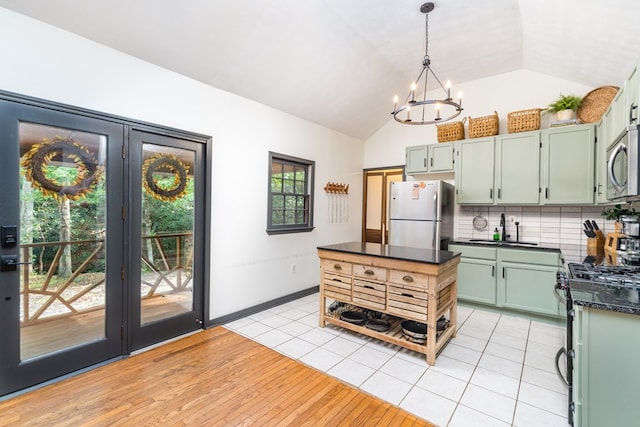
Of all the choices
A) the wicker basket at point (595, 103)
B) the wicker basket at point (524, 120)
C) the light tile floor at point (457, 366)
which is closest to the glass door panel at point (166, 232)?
the light tile floor at point (457, 366)

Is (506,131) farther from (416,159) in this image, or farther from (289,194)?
(289,194)

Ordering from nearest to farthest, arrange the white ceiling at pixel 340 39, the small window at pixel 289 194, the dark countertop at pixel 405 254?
the white ceiling at pixel 340 39 < the dark countertop at pixel 405 254 < the small window at pixel 289 194

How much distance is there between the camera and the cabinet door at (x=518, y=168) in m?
3.65

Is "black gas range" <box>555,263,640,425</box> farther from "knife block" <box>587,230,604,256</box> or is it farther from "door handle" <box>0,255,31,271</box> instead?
"door handle" <box>0,255,31,271</box>

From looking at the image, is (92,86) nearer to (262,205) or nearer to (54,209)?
(54,209)

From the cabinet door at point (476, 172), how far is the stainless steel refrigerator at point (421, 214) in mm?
191

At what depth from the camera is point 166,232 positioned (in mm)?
2980

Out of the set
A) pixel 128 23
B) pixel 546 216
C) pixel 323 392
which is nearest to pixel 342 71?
pixel 128 23

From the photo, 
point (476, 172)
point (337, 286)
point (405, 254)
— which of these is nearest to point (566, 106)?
point (476, 172)

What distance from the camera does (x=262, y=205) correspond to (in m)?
3.79

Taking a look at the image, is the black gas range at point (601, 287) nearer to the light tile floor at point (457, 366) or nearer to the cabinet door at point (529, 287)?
the light tile floor at point (457, 366)

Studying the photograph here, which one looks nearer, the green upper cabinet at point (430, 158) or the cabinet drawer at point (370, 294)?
the cabinet drawer at point (370, 294)

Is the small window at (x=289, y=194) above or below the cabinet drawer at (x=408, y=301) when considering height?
above

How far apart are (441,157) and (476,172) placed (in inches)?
20.7
